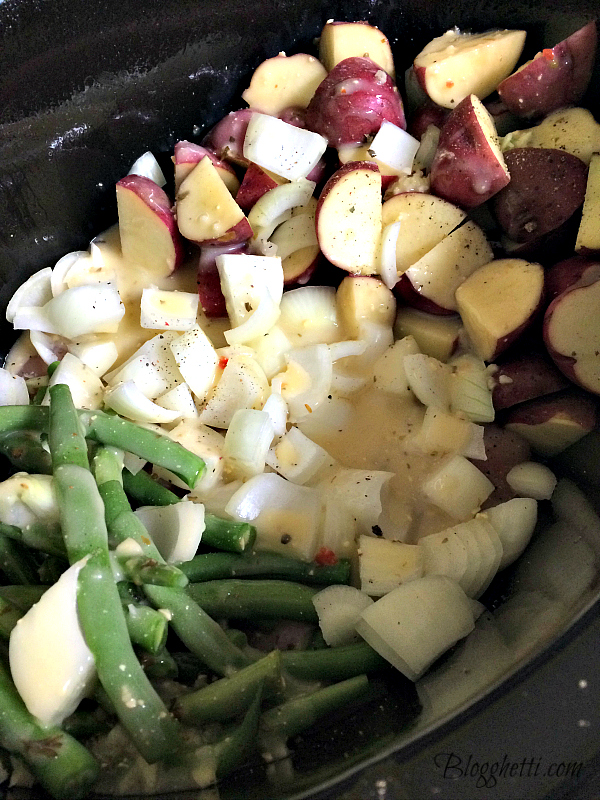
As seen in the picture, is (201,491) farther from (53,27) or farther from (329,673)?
(53,27)

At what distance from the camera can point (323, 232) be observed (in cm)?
149

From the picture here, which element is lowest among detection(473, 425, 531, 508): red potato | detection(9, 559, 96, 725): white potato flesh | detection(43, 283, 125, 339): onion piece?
detection(473, 425, 531, 508): red potato

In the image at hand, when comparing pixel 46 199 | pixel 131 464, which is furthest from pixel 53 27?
pixel 131 464

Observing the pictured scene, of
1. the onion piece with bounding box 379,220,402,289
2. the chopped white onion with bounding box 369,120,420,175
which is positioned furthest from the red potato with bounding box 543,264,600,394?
the chopped white onion with bounding box 369,120,420,175

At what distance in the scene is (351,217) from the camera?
1.48 metres

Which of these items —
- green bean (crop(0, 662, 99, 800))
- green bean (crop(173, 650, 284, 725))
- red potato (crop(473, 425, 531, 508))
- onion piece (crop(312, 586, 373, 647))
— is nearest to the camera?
green bean (crop(0, 662, 99, 800))

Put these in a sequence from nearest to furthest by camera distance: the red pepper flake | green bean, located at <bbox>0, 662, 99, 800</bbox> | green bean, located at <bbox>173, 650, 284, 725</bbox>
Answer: green bean, located at <bbox>0, 662, 99, 800</bbox>, green bean, located at <bbox>173, 650, 284, 725</bbox>, the red pepper flake

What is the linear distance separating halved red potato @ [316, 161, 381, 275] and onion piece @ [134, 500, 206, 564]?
0.66m

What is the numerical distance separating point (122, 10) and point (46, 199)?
0.45m

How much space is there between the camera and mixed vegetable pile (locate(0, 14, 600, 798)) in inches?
38.3

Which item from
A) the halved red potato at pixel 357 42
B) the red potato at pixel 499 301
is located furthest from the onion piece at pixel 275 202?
the red potato at pixel 499 301

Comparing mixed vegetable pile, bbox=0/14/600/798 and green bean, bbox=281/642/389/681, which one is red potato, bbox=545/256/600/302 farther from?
green bean, bbox=281/642/389/681

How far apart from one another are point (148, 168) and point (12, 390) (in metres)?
0.64

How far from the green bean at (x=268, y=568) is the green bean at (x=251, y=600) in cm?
3
